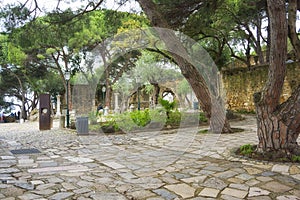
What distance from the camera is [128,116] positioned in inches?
348

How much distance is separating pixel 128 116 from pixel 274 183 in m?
6.29

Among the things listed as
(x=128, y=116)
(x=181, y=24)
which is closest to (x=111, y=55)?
(x=128, y=116)

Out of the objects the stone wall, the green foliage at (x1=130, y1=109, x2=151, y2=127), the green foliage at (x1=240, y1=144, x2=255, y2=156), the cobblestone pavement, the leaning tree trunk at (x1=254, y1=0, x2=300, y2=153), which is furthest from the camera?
the stone wall

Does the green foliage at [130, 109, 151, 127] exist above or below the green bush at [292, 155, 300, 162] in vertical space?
above

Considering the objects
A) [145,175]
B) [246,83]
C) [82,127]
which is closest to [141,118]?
[82,127]

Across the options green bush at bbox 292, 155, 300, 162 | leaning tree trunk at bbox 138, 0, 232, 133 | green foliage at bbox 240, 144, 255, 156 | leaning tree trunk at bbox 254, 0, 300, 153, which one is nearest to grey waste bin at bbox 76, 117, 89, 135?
leaning tree trunk at bbox 138, 0, 232, 133

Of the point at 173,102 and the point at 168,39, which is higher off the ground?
the point at 168,39

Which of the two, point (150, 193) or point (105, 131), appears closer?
point (150, 193)

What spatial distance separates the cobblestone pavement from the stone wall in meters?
7.61

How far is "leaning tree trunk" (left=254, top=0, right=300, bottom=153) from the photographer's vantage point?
3.83 meters

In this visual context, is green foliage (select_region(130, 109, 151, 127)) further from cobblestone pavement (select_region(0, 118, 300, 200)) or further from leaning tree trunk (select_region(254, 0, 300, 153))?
leaning tree trunk (select_region(254, 0, 300, 153))

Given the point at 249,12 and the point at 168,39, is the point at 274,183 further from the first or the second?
the point at 249,12

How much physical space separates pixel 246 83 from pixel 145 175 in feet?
36.6

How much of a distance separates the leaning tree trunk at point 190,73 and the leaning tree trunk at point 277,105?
2466 millimetres
